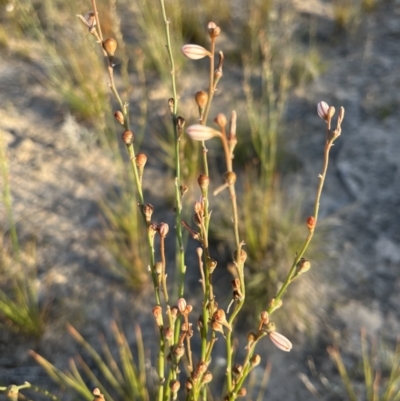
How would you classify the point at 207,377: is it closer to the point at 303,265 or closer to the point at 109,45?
the point at 303,265

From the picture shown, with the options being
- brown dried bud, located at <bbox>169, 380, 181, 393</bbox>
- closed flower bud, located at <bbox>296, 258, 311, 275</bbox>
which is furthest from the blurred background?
closed flower bud, located at <bbox>296, 258, 311, 275</bbox>

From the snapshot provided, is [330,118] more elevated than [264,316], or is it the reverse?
[330,118]

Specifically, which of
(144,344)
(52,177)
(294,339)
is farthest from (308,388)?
(52,177)

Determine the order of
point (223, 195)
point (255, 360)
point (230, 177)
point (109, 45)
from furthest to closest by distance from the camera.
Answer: point (223, 195) < point (255, 360) < point (109, 45) < point (230, 177)

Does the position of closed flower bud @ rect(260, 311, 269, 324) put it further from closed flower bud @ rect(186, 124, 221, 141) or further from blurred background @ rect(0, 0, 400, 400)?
blurred background @ rect(0, 0, 400, 400)

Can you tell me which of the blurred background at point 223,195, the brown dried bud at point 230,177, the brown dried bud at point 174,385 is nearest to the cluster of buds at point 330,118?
the brown dried bud at point 230,177

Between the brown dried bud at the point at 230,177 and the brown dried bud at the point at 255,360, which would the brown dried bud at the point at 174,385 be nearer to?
the brown dried bud at the point at 255,360

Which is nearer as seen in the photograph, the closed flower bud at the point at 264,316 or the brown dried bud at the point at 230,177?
the brown dried bud at the point at 230,177

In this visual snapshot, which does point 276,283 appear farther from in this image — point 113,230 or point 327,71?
point 327,71

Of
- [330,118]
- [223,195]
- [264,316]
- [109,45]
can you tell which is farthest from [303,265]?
[223,195]
